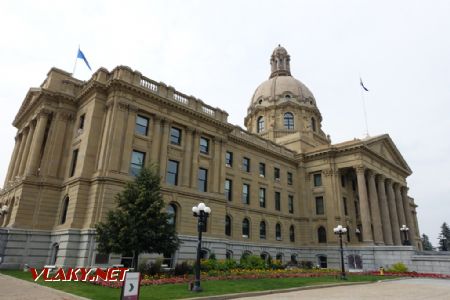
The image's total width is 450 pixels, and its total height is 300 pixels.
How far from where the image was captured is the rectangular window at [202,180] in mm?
32188

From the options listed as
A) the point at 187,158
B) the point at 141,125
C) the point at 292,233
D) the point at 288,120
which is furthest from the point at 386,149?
the point at 141,125

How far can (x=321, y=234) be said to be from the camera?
1704 inches

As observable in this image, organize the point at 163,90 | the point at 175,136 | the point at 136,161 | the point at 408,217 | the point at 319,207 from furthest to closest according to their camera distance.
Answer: the point at 408,217 < the point at 319,207 < the point at 175,136 < the point at 163,90 < the point at 136,161

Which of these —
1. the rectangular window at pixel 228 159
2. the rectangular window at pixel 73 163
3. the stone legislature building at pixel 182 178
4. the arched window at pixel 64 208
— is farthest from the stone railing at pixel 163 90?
the arched window at pixel 64 208

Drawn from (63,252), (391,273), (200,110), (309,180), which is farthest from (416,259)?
(63,252)

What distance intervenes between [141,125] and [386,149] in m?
38.6

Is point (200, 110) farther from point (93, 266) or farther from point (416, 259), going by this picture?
point (416, 259)

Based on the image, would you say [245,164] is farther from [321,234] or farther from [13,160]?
[13,160]

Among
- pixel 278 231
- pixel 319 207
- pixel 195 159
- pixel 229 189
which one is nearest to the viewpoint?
pixel 195 159

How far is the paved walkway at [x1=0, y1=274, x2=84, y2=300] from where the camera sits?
39.4 feet

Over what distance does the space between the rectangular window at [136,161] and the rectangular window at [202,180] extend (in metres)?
6.48

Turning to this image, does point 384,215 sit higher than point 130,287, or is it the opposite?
point 384,215

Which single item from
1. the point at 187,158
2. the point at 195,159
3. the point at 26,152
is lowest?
the point at 187,158

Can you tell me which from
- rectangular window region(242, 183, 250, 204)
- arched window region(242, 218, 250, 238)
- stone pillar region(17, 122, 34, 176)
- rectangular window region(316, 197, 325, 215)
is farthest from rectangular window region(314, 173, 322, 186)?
stone pillar region(17, 122, 34, 176)
